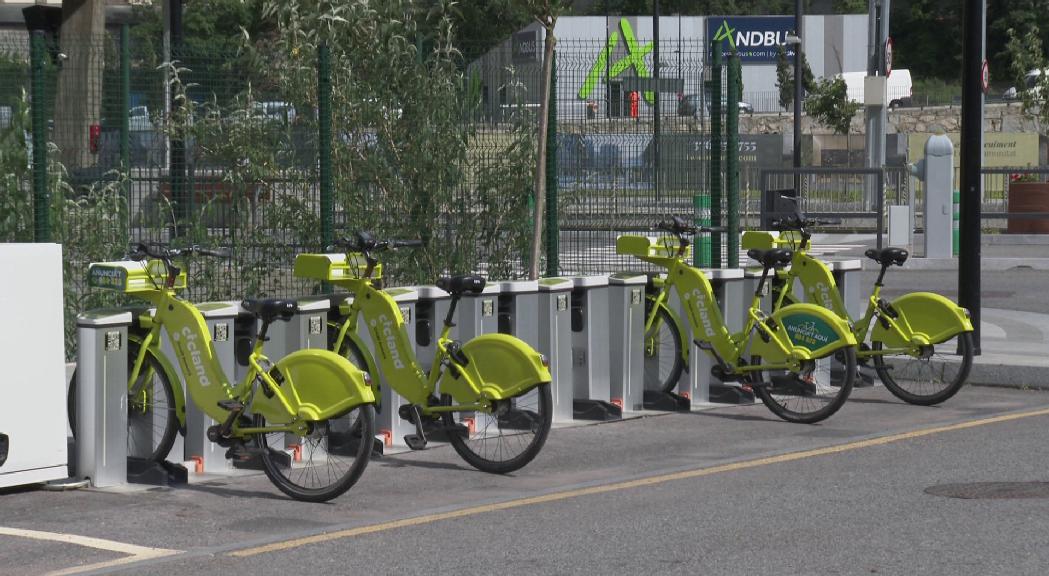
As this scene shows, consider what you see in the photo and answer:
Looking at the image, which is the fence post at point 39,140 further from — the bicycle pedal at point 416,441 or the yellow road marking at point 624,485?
the yellow road marking at point 624,485

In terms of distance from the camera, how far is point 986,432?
1009 cm

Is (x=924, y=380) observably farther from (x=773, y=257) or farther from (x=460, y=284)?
(x=460, y=284)

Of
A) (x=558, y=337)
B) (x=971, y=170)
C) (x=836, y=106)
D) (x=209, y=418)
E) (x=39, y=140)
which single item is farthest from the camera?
(x=836, y=106)

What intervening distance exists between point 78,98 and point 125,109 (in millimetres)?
416

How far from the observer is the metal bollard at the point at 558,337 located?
34.6 ft

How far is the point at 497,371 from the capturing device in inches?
349

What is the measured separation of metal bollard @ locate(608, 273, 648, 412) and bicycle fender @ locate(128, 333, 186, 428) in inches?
129

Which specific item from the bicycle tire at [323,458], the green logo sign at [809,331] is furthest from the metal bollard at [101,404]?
the green logo sign at [809,331]

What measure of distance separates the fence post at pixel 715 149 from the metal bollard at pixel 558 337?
110 inches

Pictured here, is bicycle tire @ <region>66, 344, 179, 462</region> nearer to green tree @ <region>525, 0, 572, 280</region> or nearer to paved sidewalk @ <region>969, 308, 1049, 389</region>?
green tree @ <region>525, 0, 572, 280</region>

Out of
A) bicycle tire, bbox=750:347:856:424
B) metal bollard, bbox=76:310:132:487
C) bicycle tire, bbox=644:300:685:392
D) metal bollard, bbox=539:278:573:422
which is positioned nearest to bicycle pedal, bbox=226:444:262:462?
metal bollard, bbox=76:310:132:487

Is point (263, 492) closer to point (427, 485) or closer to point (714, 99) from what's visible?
point (427, 485)

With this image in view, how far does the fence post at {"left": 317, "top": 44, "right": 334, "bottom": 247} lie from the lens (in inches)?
433

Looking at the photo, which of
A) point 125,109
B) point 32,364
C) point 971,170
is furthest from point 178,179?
point 971,170
